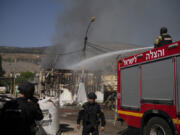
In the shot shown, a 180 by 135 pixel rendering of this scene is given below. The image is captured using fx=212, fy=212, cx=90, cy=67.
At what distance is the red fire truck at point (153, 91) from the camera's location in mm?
Result: 4566

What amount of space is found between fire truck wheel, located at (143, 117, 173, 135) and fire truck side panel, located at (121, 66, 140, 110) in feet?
2.13

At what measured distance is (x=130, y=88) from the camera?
621cm

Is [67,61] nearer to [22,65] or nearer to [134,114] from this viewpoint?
[134,114]

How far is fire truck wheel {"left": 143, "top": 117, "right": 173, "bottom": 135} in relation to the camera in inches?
184

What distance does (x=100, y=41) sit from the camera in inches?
1357

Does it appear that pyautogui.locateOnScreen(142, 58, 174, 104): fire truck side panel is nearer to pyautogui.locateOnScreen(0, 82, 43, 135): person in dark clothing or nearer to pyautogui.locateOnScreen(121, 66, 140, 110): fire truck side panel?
pyautogui.locateOnScreen(121, 66, 140, 110): fire truck side panel

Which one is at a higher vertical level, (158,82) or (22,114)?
(158,82)

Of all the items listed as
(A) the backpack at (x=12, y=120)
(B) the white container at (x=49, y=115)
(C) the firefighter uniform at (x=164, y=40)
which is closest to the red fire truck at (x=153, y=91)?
(C) the firefighter uniform at (x=164, y=40)

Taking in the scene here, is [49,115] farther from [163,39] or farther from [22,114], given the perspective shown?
[163,39]

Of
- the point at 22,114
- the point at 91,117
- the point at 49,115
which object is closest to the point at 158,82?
the point at 91,117

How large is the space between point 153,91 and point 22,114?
3.49 meters

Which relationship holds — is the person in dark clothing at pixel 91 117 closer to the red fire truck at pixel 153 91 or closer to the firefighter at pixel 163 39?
the red fire truck at pixel 153 91

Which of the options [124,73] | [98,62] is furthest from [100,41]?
[124,73]

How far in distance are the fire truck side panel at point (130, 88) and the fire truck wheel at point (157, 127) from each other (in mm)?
649
